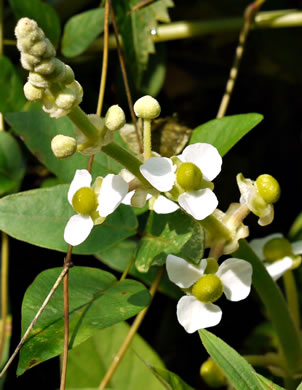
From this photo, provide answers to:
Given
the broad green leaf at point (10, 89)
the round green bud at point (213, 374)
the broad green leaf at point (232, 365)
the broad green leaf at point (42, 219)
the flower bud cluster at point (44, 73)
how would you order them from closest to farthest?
the flower bud cluster at point (44, 73) < the broad green leaf at point (232, 365) < the broad green leaf at point (42, 219) < the round green bud at point (213, 374) < the broad green leaf at point (10, 89)

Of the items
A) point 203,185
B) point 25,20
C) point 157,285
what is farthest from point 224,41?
point 25,20

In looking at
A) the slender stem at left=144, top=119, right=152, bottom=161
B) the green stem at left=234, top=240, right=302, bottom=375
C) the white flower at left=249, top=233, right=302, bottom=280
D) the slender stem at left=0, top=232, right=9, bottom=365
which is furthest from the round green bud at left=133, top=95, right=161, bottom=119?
the slender stem at left=0, top=232, right=9, bottom=365

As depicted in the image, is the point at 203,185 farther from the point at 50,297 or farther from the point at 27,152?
the point at 27,152

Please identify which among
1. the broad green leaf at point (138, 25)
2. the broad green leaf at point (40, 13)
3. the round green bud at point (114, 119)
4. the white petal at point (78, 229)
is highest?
the broad green leaf at point (40, 13)

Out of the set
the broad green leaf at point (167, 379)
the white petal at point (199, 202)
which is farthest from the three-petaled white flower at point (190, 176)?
the broad green leaf at point (167, 379)

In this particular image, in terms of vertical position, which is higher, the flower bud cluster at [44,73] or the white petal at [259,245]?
the flower bud cluster at [44,73]

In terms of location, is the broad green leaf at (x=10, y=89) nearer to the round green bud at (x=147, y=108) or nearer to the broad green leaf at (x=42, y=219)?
the broad green leaf at (x=42, y=219)
